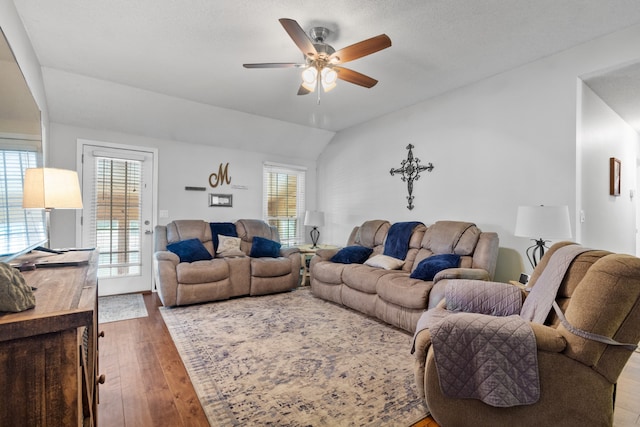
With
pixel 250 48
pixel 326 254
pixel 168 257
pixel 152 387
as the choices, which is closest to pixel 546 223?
pixel 326 254

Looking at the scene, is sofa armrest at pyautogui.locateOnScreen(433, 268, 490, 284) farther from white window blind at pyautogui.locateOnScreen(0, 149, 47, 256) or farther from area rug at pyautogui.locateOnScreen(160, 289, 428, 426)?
white window blind at pyautogui.locateOnScreen(0, 149, 47, 256)

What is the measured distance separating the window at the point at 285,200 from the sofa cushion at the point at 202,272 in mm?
1760

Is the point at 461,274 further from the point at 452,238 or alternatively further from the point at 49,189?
the point at 49,189

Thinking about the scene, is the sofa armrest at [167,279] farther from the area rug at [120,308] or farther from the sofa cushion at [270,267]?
the sofa cushion at [270,267]

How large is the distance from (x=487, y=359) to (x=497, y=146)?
2.61 metres

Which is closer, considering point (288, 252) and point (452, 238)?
point (452, 238)

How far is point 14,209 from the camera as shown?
4.20 ft

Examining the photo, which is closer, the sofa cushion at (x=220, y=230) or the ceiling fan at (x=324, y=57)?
the ceiling fan at (x=324, y=57)

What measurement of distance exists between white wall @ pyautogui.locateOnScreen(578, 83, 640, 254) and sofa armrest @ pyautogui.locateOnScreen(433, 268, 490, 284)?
40.5 inches

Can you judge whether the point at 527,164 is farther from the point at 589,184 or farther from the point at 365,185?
the point at 365,185

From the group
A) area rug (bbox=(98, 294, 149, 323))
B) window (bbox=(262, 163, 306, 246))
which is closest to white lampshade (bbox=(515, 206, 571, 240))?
area rug (bbox=(98, 294, 149, 323))

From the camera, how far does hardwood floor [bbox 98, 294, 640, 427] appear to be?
5.61 ft

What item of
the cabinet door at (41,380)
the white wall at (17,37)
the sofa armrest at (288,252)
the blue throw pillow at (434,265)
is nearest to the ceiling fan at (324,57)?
the white wall at (17,37)

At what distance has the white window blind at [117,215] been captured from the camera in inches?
163
